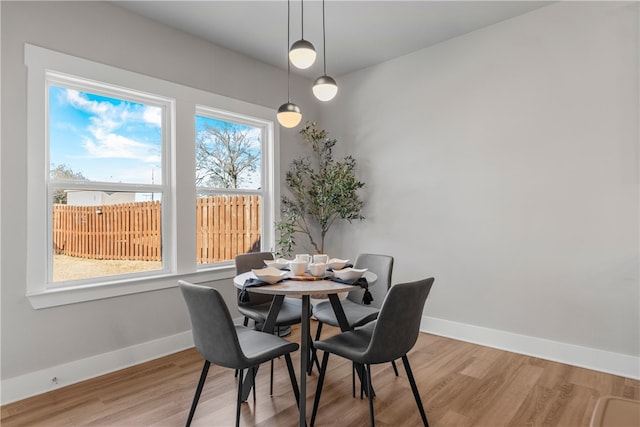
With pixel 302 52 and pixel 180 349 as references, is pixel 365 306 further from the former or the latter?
pixel 302 52

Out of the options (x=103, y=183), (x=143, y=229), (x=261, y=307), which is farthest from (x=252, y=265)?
(x=103, y=183)

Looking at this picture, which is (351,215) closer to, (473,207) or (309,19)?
(473,207)

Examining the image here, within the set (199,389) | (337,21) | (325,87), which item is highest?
(337,21)

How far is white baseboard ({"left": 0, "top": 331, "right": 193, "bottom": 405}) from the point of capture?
233 centimetres

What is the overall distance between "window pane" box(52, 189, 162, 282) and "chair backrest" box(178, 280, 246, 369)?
1.47 meters

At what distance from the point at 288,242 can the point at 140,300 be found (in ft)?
4.96

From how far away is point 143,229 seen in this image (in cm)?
312

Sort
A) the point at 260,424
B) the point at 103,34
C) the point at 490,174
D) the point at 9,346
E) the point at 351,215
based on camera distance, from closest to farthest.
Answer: the point at 260,424
the point at 9,346
the point at 103,34
the point at 490,174
the point at 351,215

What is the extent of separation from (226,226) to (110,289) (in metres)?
1.24

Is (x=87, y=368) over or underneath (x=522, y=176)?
underneath

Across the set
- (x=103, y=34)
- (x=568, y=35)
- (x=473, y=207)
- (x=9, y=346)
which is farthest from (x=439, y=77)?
(x=9, y=346)

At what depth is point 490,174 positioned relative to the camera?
332cm

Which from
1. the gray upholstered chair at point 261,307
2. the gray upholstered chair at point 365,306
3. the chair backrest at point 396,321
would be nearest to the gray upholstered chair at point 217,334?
the chair backrest at point 396,321

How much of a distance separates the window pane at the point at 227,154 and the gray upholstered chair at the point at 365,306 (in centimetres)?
168
